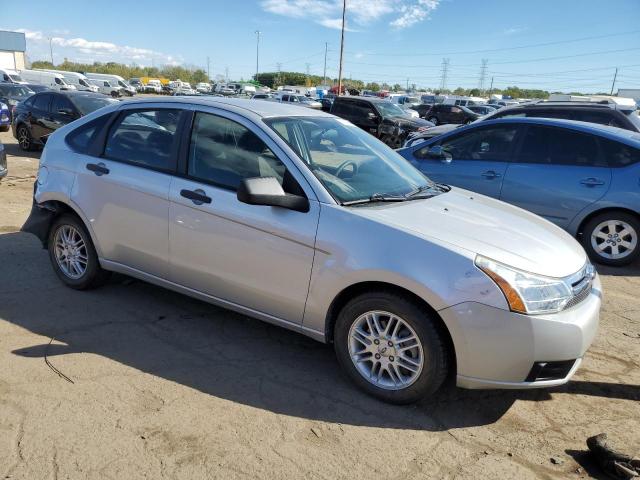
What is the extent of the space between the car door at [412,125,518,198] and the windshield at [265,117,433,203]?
98.7 inches

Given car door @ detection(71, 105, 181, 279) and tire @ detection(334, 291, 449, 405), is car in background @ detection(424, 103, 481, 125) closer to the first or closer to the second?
car door @ detection(71, 105, 181, 279)

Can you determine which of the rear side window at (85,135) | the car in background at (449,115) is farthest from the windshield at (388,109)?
the rear side window at (85,135)

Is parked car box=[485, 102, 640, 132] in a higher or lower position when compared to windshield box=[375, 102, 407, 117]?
higher

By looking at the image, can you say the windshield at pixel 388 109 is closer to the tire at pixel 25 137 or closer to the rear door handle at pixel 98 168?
the tire at pixel 25 137

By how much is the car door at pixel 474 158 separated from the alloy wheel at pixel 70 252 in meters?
4.17

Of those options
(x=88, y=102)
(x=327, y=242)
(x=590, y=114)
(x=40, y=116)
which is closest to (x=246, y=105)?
(x=327, y=242)

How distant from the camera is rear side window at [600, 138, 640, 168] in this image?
240 inches

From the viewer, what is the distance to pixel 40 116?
12727 mm

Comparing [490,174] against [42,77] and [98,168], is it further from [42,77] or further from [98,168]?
[42,77]

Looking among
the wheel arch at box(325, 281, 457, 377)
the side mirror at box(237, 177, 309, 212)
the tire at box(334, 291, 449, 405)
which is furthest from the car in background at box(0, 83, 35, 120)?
the tire at box(334, 291, 449, 405)

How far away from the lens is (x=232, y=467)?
8.52 ft

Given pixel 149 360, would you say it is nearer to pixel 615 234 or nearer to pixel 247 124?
pixel 247 124

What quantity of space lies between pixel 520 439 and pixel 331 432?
1068 millimetres

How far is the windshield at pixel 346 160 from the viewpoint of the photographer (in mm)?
3516
